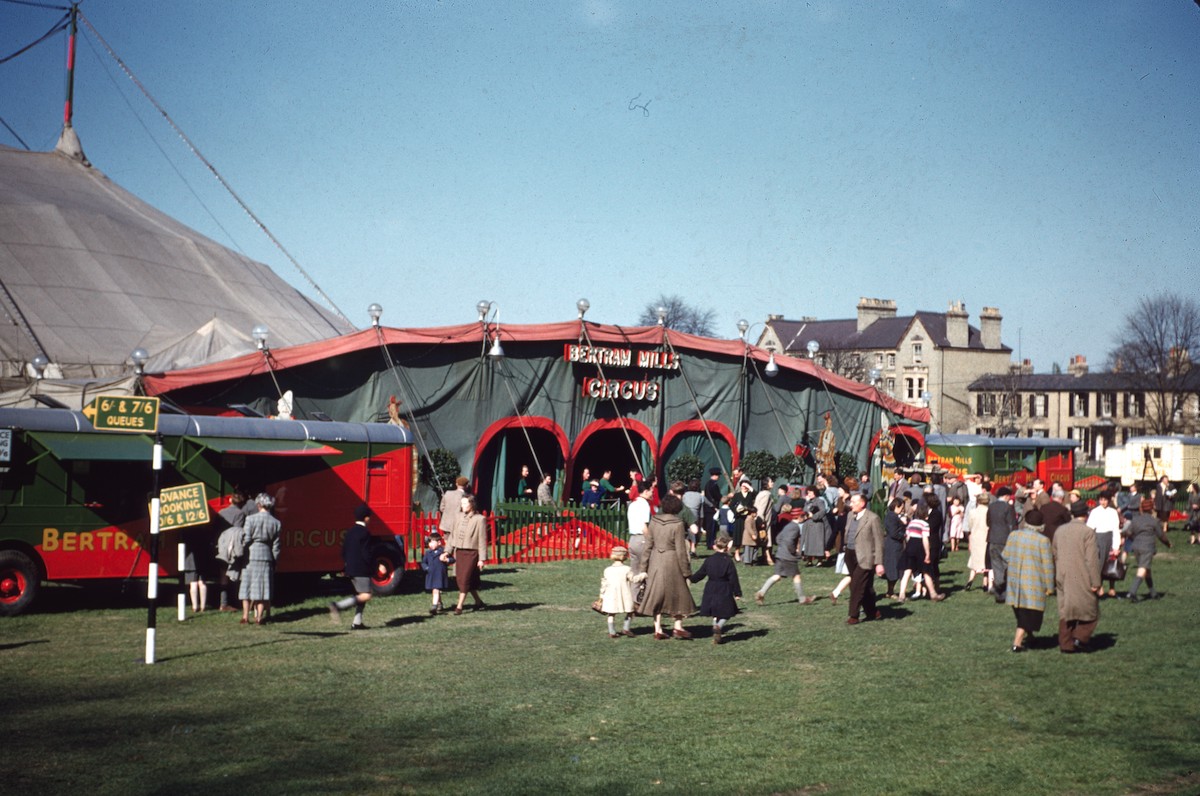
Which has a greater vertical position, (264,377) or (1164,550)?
Answer: (264,377)

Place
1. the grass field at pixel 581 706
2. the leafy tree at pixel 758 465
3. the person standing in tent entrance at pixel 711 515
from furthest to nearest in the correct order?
the leafy tree at pixel 758 465 → the person standing in tent entrance at pixel 711 515 → the grass field at pixel 581 706

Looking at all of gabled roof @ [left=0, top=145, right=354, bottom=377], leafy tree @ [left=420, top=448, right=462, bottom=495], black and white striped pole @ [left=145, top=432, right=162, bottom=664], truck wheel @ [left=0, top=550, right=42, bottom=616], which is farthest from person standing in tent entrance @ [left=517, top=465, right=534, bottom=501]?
black and white striped pole @ [left=145, top=432, right=162, bottom=664]

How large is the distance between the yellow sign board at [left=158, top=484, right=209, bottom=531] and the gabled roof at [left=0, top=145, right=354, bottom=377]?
49.7ft

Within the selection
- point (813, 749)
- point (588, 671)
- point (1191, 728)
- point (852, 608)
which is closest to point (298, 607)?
point (588, 671)

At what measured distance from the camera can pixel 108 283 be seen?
32625 millimetres

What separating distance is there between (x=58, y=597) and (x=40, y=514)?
208cm

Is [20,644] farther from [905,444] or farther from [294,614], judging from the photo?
[905,444]

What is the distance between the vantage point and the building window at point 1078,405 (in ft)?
287

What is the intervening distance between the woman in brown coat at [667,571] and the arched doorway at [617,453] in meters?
17.8

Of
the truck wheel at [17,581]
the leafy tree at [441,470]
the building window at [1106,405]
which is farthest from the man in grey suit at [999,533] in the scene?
the building window at [1106,405]

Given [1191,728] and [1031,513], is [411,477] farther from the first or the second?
[1191,728]

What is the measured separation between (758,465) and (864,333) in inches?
2768

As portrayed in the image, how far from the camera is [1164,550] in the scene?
2939cm

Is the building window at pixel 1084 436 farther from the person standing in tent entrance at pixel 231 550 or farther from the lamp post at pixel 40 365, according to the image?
the person standing in tent entrance at pixel 231 550
